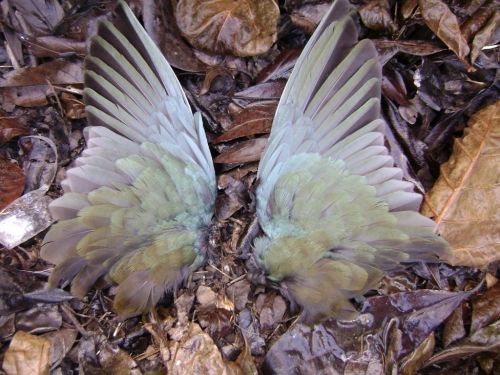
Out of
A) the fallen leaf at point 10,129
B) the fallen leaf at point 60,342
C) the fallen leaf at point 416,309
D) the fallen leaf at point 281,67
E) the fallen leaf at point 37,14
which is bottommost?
the fallen leaf at point 60,342

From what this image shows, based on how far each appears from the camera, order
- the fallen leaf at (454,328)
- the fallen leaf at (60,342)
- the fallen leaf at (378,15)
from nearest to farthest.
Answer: the fallen leaf at (60,342), the fallen leaf at (454,328), the fallen leaf at (378,15)

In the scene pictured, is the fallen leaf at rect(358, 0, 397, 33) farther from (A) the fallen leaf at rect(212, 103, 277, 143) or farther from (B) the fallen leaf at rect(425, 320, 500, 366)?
(B) the fallen leaf at rect(425, 320, 500, 366)

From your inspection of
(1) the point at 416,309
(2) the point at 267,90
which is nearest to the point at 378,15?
(2) the point at 267,90

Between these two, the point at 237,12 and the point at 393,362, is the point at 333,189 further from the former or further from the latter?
the point at 237,12

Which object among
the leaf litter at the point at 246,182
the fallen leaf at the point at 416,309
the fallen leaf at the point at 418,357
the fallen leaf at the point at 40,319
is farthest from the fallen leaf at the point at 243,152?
the fallen leaf at the point at 418,357

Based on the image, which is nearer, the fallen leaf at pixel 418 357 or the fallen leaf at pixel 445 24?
the fallen leaf at pixel 418 357

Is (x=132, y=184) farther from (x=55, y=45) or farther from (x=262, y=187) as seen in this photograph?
(x=55, y=45)

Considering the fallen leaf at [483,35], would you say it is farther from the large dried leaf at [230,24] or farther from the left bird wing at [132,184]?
the left bird wing at [132,184]

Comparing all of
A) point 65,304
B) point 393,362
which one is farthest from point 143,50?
point 393,362
